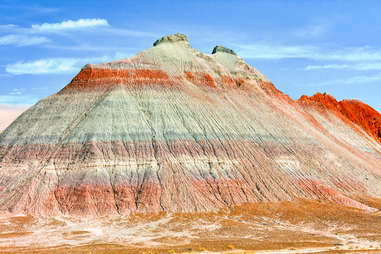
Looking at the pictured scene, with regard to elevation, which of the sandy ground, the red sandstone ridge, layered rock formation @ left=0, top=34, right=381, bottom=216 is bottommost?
the sandy ground

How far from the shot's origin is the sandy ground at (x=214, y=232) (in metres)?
37.9

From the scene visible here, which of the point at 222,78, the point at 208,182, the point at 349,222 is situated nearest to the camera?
the point at 349,222

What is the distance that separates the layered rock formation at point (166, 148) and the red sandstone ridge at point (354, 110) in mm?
16081

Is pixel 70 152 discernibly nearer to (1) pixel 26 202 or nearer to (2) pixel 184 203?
(1) pixel 26 202

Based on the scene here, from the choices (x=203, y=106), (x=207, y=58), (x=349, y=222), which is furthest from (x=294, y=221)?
(x=207, y=58)

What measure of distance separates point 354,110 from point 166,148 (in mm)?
58869

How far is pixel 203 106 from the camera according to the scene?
67.7 meters

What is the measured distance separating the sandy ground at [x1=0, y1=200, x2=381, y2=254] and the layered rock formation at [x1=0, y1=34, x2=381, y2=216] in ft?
7.52

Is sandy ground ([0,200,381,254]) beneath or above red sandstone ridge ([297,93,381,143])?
beneath

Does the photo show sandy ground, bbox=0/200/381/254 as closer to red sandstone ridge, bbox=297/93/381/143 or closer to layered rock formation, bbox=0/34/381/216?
layered rock formation, bbox=0/34/381/216

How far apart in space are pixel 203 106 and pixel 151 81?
7902mm

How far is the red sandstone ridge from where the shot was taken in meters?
93.6

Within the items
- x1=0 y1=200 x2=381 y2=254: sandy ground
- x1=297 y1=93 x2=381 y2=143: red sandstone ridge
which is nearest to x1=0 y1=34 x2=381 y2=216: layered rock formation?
x1=0 y1=200 x2=381 y2=254: sandy ground

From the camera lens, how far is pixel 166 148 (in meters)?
59.2
